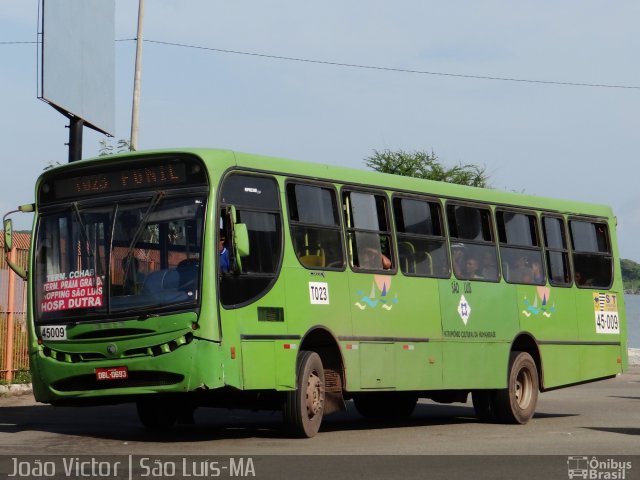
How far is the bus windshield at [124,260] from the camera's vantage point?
13578 mm

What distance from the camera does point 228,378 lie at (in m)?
13.5

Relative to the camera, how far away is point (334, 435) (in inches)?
611

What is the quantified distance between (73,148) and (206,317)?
13.3 meters

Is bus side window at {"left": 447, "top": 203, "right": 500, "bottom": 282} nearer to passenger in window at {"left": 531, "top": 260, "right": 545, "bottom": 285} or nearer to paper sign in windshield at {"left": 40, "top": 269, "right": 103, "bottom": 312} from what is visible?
passenger in window at {"left": 531, "top": 260, "right": 545, "bottom": 285}

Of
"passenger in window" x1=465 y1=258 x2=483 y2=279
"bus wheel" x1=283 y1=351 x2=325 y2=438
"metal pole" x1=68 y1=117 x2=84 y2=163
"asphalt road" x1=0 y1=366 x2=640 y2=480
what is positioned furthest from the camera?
"metal pole" x1=68 y1=117 x2=84 y2=163

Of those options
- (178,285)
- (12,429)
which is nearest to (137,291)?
(178,285)

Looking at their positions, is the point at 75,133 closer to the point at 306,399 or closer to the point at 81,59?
the point at 81,59

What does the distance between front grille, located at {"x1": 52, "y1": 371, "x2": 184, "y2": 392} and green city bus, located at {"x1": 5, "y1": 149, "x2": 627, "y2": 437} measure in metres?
0.02

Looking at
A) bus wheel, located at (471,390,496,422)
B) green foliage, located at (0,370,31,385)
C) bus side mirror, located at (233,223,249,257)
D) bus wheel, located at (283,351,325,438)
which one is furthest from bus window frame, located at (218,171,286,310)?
green foliage, located at (0,370,31,385)

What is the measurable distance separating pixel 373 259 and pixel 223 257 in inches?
112

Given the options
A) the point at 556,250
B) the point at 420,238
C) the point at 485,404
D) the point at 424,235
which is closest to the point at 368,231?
the point at 420,238

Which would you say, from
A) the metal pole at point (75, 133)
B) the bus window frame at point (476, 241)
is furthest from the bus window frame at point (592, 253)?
the metal pole at point (75, 133)

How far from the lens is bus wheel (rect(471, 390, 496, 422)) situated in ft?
60.6

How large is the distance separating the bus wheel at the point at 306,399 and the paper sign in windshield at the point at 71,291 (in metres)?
2.27
